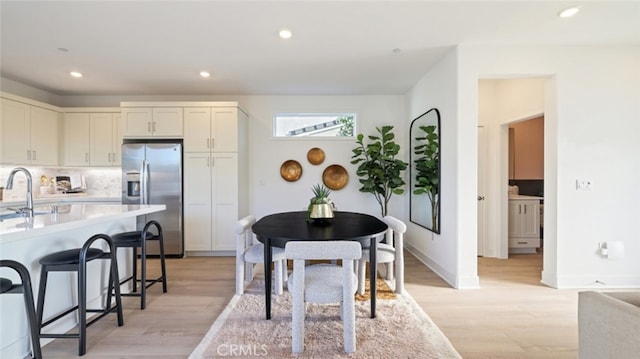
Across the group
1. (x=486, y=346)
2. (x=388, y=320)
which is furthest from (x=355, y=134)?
(x=486, y=346)

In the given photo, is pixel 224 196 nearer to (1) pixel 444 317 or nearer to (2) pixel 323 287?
(2) pixel 323 287

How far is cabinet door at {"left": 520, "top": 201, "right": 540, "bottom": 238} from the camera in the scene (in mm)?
4422

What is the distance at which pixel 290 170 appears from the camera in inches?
194

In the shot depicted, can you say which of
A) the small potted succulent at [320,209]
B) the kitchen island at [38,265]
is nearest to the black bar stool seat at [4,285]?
the kitchen island at [38,265]

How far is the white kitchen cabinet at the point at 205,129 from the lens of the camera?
4.31 meters

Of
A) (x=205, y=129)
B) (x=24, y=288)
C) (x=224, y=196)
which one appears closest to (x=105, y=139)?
(x=205, y=129)

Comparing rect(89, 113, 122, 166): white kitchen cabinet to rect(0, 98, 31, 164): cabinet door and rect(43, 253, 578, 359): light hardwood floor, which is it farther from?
rect(43, 253, 578, 359): light hardwood floor

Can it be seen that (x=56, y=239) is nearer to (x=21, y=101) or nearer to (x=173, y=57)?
(x=173, y=57)

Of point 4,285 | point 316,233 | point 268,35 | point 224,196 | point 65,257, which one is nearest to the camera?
point 4,285

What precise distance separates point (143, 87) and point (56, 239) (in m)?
3.07

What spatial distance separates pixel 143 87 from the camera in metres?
4.42

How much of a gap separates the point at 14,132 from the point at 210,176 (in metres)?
2.66

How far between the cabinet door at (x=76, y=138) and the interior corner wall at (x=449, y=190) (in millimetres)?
5314

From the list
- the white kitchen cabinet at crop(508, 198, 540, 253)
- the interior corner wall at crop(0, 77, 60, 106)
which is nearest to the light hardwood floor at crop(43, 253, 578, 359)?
the white kitchen cabinet at crop(508, 198, 540, 253)
